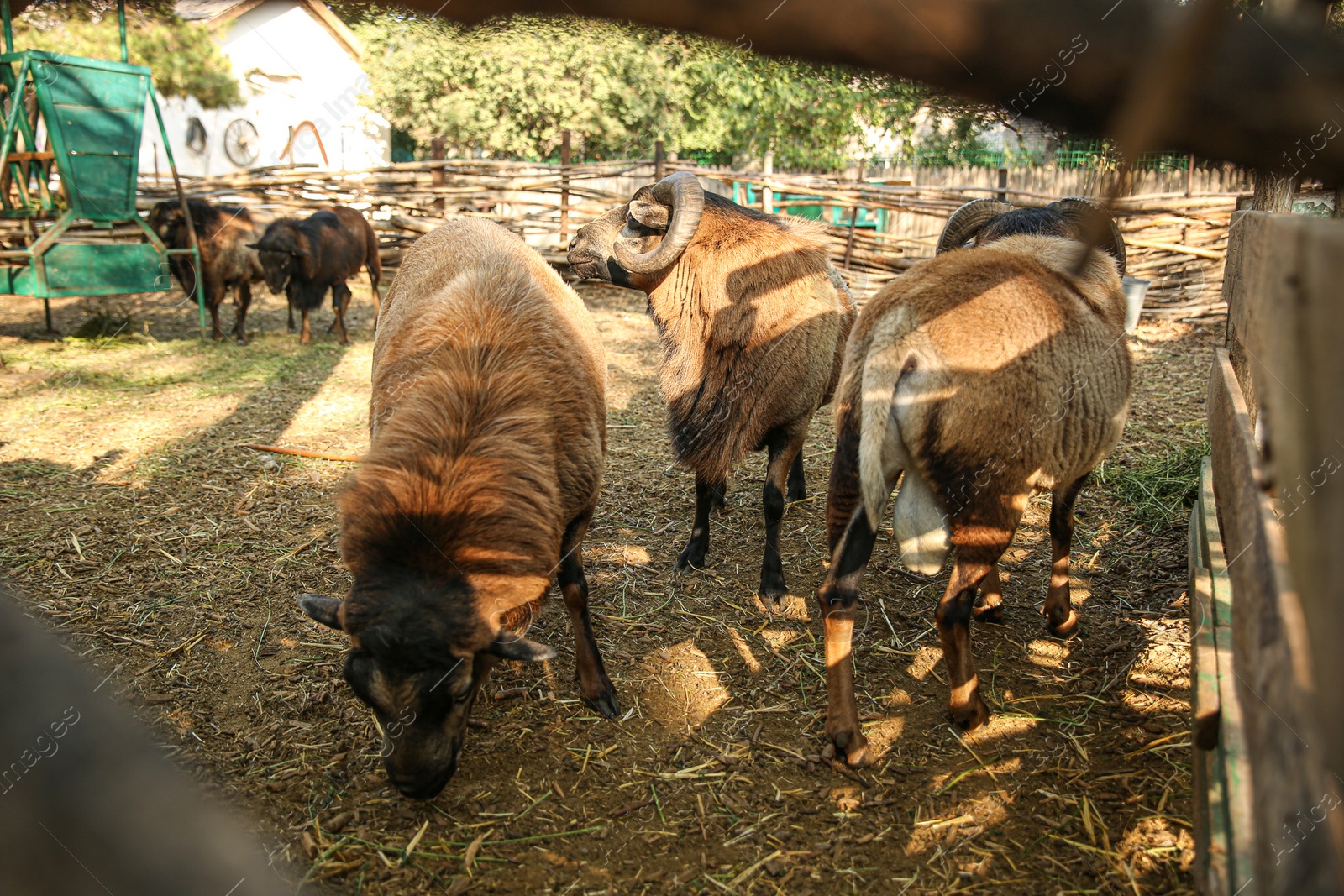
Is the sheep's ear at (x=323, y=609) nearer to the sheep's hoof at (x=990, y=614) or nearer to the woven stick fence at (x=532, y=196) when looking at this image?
the sheep's hoof at (x=990, y=614)

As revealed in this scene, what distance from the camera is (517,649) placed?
2666 mm

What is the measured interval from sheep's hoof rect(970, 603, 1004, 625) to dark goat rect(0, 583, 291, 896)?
4035mm

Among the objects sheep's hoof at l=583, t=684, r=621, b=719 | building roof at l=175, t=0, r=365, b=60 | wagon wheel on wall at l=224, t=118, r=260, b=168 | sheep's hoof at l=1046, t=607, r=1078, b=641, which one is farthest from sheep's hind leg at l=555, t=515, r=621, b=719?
wagon wheel on wall at l=224, t=118, r=260, b=168

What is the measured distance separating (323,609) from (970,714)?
2641 millimetres

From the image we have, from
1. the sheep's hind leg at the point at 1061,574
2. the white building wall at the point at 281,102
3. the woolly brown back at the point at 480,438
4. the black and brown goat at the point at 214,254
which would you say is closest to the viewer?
the woolly brown back at the point at 480,438

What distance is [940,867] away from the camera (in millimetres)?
2742

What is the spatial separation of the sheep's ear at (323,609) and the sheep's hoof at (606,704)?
→ 129 centimetres

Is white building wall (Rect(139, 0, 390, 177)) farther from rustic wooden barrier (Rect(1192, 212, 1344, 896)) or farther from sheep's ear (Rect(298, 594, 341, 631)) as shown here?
rustic wooden barrier (Rect(1192, 212, 1344, 896))

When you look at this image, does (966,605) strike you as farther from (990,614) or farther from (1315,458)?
(1315,458)

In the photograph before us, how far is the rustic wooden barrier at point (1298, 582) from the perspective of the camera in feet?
3.13

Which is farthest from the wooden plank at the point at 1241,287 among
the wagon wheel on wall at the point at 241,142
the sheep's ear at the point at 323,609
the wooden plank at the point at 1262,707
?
the wagon wheel on wall at the point at 241,142

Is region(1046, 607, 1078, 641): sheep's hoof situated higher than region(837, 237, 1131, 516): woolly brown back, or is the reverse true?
region(837, 237, 1131, 516): woolly brown back

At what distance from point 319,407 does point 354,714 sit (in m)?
5.22

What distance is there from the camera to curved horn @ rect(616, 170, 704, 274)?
192 inches
